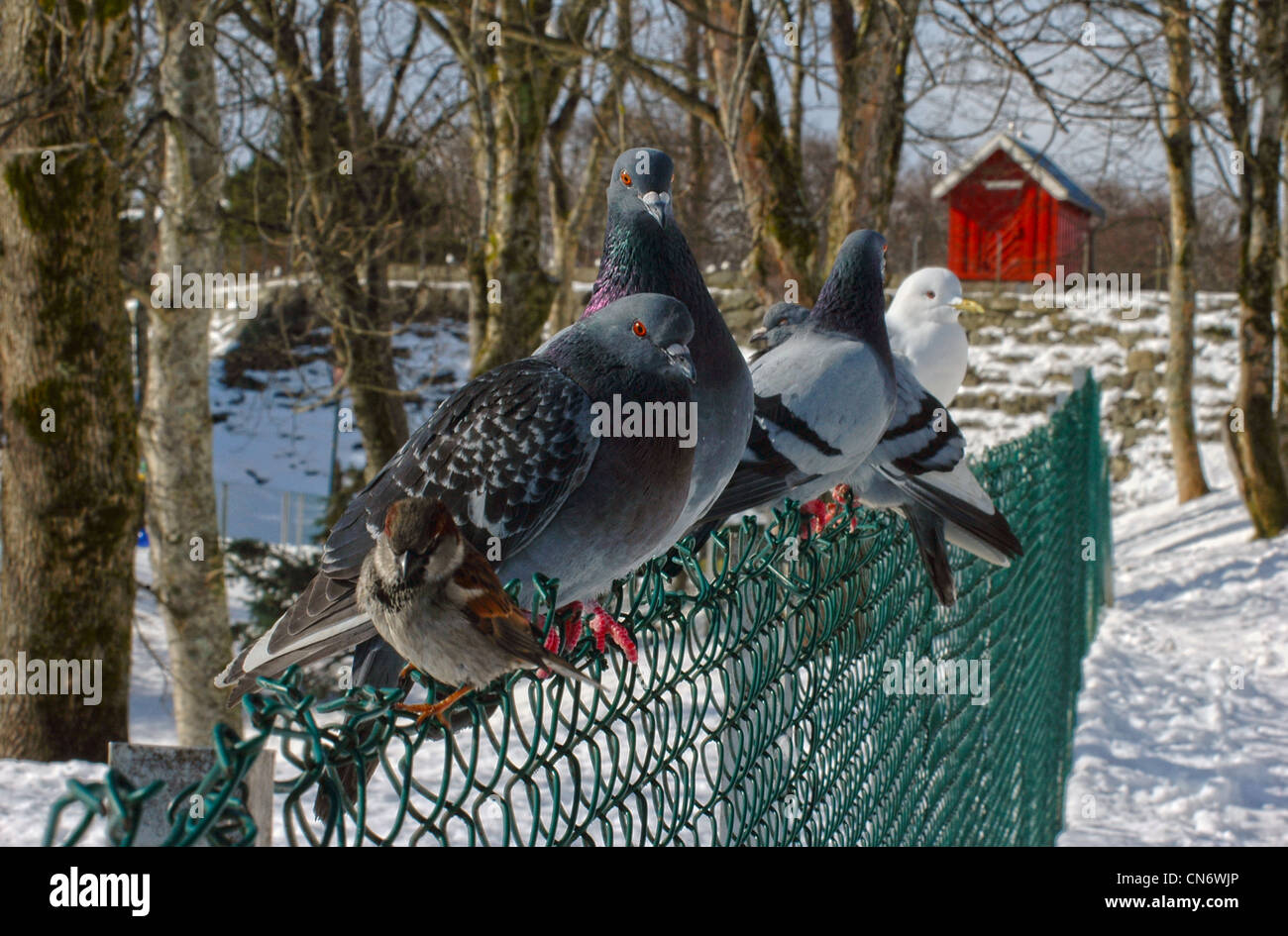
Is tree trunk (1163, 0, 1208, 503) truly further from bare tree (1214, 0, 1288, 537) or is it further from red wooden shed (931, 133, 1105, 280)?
red wooden shed (931, 133, 1105, 280)

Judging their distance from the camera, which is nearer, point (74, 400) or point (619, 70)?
point (74, 400)

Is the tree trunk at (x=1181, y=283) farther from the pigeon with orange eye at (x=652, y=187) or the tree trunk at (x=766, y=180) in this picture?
the pigeon with orange eye at (x=652, y=187)

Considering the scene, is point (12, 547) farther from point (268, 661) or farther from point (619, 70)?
point (268, 661)

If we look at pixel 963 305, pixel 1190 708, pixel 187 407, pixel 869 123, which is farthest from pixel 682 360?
pixel 869 123

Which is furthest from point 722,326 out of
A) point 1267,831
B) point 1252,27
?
point 1252,27

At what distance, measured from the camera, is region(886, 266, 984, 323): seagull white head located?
5.29 m

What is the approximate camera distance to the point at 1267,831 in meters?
4.83

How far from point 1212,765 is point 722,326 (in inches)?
164

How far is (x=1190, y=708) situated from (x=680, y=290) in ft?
17.0

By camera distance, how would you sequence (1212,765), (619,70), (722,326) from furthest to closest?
(619,70) → (1212,765) → (722,326)

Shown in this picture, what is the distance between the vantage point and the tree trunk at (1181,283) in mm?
13617

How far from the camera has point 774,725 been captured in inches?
79.8

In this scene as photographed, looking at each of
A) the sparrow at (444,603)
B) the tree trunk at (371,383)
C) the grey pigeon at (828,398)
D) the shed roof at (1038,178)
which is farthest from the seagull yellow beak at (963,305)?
the shed roof at (1038,178)
